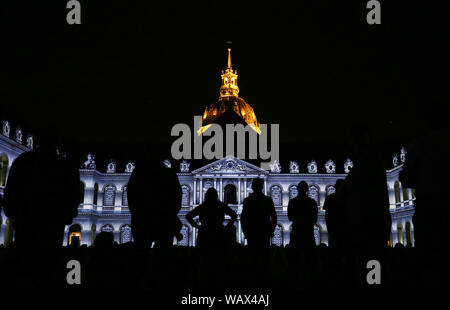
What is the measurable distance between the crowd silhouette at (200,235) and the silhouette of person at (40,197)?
12 millimetres

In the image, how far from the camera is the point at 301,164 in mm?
40969

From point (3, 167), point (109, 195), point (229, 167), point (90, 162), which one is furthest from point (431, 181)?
point (90, 162)

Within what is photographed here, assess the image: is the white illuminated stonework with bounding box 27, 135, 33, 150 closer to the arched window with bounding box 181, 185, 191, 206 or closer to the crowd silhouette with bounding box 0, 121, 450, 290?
the arched window with bounding box 181, 185, 191, 206

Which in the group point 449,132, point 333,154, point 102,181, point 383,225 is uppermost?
point 333,154

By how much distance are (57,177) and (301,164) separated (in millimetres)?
37450

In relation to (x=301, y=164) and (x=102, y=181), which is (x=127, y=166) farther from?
(x=301, y=164)

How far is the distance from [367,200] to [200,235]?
2.79 meters

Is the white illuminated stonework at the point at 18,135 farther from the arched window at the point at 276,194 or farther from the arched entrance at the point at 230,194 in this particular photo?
the arched window at the point at 276,194

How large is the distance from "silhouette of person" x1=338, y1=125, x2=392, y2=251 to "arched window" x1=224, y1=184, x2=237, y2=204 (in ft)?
109

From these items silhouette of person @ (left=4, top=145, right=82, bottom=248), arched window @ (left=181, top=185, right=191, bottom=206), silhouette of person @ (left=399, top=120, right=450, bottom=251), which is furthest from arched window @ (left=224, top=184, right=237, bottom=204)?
silhouette of person @ (left=399, top=120, right=450, bottom=251)

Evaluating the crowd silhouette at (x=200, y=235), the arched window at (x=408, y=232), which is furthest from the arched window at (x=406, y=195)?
the crowd silhouette at (x=200, y=235)

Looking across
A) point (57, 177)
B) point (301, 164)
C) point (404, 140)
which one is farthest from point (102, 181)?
point (57, 177)

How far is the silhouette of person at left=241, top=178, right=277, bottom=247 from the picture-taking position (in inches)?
266

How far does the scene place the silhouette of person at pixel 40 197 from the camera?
4.84 meters
